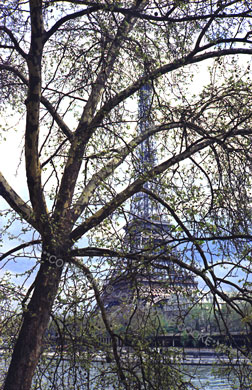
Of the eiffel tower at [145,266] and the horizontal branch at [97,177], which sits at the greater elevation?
the horizontal branch at [97,177]

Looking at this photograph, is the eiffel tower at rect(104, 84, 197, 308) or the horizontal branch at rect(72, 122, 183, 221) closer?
the eiffel tower at rect(104, 84, 197, 308)

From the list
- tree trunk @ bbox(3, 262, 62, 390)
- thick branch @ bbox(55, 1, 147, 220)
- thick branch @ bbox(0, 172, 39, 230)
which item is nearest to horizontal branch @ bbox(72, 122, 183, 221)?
thick branch @ bbox(55, 1, 147, 220)

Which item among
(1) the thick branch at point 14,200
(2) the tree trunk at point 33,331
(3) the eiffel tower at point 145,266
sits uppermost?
(1) the thick branch at point 14,200

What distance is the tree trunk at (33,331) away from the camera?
4910 millimetres

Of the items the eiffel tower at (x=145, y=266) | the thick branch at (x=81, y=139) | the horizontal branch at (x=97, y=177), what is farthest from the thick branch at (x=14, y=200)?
the eiffel tower at (x=145, y=266)

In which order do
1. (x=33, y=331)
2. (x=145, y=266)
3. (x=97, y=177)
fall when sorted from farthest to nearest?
(x=97, y=177), (x=33, y=331), (x=145, y=266)

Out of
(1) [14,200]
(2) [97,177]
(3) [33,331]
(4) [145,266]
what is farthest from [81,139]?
(3) [33,331]

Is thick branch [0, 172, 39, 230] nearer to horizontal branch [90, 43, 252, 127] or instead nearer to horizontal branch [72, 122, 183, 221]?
horizontal branch [72, 122, 183, 221]

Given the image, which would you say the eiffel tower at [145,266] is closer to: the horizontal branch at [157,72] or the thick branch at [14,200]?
the horizontal branch at [157,72]

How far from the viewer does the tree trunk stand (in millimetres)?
4910

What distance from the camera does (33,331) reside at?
5113 mm

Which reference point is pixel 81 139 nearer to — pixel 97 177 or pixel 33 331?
pixel 97 177

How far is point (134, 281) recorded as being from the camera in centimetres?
494

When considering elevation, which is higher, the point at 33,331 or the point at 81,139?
the point at 81,139
